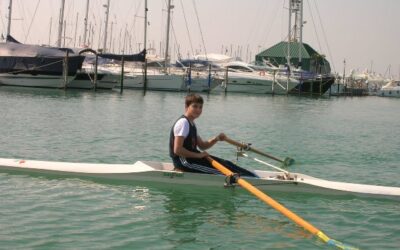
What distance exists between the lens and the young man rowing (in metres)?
9.02

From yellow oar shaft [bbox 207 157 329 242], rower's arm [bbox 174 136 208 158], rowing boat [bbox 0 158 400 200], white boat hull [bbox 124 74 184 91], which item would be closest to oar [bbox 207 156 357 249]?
yellow oar shaft [bbox 207 157 329 242]

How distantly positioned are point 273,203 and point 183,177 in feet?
8.42

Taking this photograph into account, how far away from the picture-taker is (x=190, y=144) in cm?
942

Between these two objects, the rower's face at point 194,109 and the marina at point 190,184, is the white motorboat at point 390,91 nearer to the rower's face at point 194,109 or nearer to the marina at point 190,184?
the marina at point 190,184

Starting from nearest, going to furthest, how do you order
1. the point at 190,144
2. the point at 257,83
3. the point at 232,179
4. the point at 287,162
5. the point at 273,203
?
the point at 273,203
the point at 232,179
the point at 190,144
the point at 287,162
the point at 257,83

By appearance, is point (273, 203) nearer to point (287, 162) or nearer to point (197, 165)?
point (197, 165)

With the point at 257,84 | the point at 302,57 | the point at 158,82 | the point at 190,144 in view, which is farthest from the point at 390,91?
the point at 190,144

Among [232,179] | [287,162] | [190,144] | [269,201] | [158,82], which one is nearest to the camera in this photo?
[269,201]

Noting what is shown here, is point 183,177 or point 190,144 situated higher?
point 190,144

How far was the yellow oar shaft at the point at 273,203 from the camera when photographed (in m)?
7.07

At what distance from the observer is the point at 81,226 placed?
317 inches

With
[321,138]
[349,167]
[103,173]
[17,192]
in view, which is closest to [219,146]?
[349,167]

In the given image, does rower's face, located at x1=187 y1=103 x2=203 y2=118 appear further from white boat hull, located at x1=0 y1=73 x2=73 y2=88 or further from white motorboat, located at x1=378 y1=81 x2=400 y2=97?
white motorboat, located at x1=378 y1=81 x2=400 y2=97

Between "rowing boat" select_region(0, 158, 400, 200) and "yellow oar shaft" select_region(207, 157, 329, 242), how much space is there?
648 millimetres
